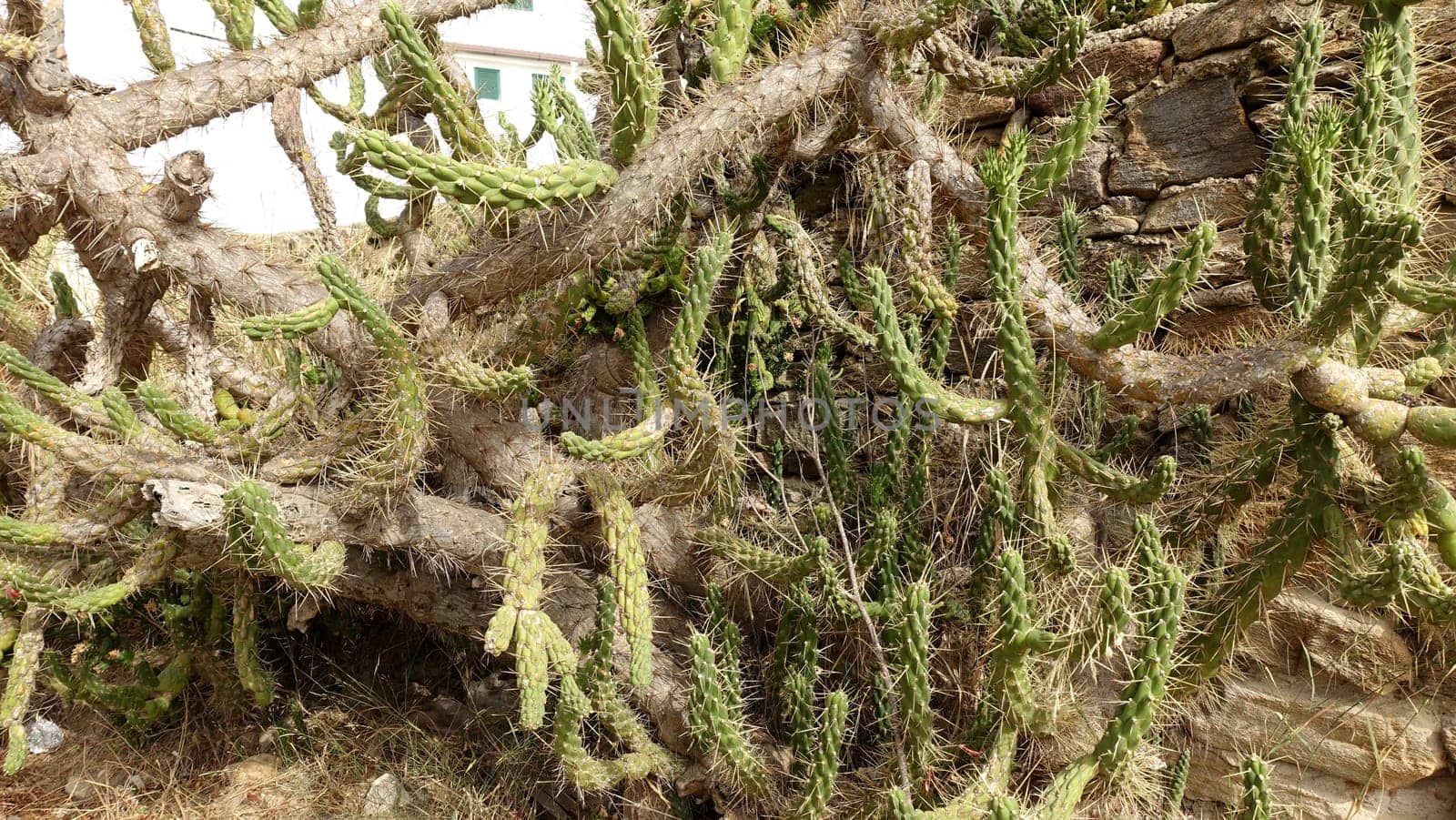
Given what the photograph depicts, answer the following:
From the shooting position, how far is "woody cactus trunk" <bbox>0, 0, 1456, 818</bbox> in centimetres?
215

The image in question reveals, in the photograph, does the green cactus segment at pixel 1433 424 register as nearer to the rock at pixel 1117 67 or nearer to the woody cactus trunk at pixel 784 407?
the woody cactus trunk at pixel 784 407

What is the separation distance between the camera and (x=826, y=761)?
7.77 ft

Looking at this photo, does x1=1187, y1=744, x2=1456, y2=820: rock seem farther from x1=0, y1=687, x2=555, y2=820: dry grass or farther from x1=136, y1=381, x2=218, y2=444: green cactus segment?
x1=136, y1=381, x2=218, y2=444: green cactus segment

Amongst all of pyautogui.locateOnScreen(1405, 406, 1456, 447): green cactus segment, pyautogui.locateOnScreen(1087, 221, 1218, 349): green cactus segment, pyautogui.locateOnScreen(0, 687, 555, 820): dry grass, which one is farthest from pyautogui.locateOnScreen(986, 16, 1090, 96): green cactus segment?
pyautogui.locateOnScreen(0, 687, 555, 820): dry grass

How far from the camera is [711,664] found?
7.95 ft

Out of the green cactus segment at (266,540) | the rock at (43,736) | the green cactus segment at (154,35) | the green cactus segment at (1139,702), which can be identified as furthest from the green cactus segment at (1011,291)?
the rock at (43,736)

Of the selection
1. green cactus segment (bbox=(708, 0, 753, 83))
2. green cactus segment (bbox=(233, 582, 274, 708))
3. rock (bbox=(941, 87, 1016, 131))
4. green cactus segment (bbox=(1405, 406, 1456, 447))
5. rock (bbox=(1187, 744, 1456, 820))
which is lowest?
rock (bbox=(1187, 744, 1456, 820))

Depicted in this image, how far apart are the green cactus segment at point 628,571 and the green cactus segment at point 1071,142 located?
1.44 meters

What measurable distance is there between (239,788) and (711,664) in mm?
2239

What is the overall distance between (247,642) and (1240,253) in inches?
146

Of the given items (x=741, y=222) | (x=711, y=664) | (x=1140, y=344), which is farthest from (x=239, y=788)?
(x=1140, y=344)

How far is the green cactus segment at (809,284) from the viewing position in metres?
3.00

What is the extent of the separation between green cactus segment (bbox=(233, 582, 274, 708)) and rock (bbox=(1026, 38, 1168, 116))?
138 inches

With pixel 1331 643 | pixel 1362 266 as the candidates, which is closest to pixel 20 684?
pixel 1362 266
